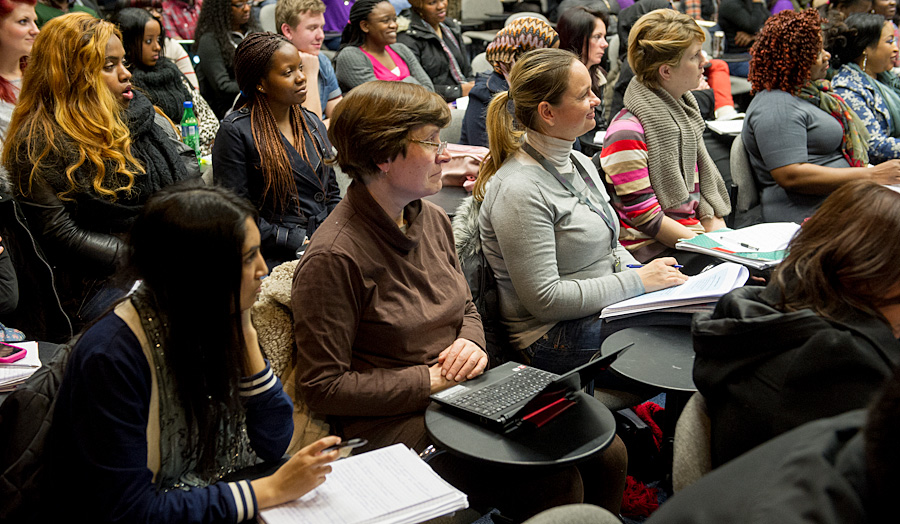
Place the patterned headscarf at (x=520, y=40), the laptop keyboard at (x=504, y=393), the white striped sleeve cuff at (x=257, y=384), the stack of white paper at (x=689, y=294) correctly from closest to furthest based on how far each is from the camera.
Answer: the white striped sleeve cuff at (x=257, y=384)
the laptop keyboard at (x=504, y=393)
the stack of white paper at (x=689, y=294)
the patterned headscarf at (x=520, y=40)

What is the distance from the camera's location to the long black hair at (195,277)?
4.21ft

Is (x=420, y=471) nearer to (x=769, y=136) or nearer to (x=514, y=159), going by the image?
(x=514, y=159)

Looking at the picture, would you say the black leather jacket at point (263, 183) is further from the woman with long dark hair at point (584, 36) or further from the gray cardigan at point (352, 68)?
the woman with long dark hair at point (584, 36)

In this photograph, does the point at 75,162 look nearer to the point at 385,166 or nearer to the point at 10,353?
the point at 10,353

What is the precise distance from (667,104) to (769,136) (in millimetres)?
636

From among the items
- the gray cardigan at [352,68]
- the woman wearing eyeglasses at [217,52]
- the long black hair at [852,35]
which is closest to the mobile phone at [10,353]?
the woman wearing eyeglasses at [217,52]

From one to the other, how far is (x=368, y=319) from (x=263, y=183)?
1.21 metres

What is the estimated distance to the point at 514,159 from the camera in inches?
91.4

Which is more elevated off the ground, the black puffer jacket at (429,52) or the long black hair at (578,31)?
the long black hair at (578,31)

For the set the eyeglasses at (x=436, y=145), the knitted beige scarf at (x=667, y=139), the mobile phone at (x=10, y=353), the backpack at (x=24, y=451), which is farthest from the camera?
the knitted beige scarf at (x=667, y=139)

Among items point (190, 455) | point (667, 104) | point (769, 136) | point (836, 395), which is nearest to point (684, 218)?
point (667, 104)

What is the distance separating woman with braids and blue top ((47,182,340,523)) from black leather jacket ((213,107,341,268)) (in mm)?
1323

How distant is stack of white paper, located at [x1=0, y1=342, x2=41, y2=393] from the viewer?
1634mm

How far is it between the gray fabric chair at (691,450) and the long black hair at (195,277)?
2.69ft
